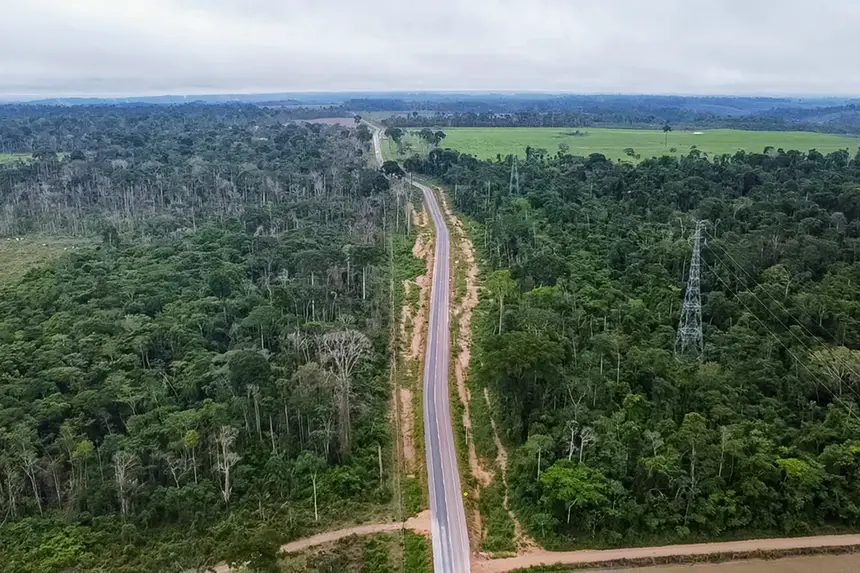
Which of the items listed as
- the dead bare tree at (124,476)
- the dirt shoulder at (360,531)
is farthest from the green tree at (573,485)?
the dead bare tree at (124,476)

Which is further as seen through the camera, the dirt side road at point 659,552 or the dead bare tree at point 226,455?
the dead bare tree at point 226,455

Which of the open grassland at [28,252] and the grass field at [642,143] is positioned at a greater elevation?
the grass field at [642,143]

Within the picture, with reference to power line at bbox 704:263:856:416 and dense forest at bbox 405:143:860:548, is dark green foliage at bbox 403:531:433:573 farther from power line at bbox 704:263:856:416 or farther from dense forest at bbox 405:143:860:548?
power line at bbox 704:263:856:416

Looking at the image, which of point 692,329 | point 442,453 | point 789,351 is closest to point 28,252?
point 442,453

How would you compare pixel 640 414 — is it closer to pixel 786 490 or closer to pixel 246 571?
pixel 786 490

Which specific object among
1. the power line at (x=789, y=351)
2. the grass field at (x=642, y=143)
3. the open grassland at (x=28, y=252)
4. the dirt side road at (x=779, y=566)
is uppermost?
the grass field at (x=642, y=143)

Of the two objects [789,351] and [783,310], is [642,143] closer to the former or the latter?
[783,310]

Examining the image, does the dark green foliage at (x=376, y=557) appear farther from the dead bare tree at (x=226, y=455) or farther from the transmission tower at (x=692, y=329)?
the transmission tower at (x=692, y=329)
